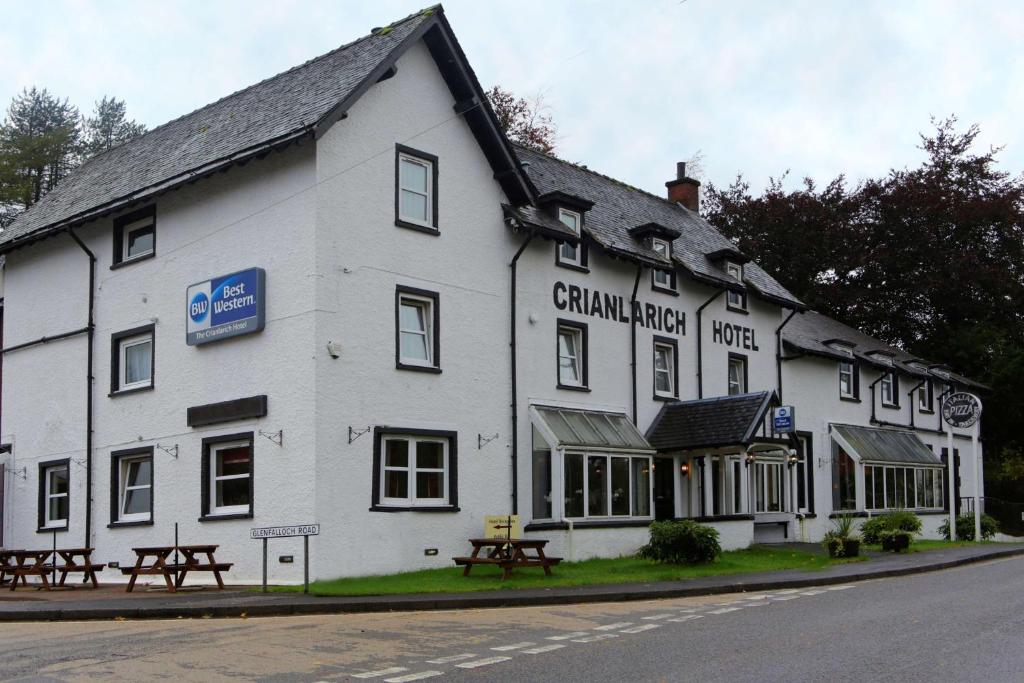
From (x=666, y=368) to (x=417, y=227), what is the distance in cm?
980

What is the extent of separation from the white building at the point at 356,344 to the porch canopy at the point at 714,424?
0.08m

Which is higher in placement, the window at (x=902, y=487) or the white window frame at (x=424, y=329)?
the white window frame at (x=424, y=329)

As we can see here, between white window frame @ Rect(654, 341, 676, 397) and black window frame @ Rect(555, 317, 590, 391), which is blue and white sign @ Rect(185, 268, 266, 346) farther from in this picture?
white window frame @ Rect(654, 341, 676, 397)

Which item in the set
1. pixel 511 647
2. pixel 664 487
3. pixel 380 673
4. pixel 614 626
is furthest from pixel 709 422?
pixel 380 673

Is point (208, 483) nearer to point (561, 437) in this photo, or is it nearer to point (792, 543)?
point (561, 437)

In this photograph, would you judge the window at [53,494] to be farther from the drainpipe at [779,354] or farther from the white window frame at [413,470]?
the drainpipe at [779,354]

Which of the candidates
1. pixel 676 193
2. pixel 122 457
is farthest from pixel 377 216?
pixel 676 193

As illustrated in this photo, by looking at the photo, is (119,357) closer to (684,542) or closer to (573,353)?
(573,353)

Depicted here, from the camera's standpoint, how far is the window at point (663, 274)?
29.7 metres

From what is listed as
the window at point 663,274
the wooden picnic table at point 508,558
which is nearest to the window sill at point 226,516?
the wooden picnic table at point 508,558

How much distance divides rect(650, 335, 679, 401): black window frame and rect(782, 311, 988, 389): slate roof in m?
6.21

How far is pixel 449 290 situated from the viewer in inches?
931

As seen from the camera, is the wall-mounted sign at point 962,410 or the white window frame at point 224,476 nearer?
the white window frame at point 224,476

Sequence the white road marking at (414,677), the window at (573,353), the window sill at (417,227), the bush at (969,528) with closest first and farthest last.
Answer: the white road marking at (414,677) → the window sill at (417,227) → the window at (573,353) → the bush at (969,528)
